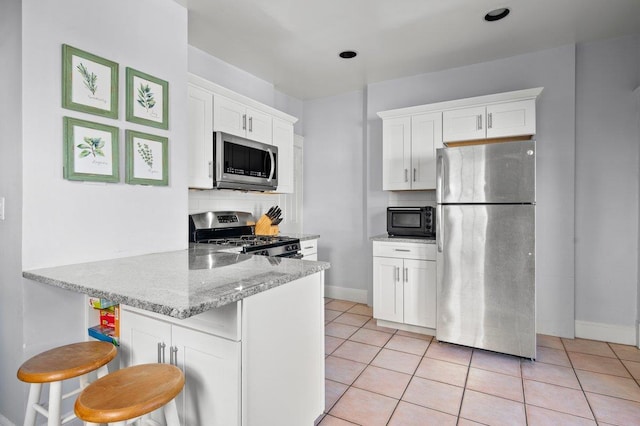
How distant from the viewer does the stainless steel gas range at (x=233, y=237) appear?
280cm

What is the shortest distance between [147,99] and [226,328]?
1611 millimetres

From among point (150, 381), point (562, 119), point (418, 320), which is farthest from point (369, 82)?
point (150, 381)

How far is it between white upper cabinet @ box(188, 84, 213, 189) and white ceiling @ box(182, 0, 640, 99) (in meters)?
0.56

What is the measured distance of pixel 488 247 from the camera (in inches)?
107

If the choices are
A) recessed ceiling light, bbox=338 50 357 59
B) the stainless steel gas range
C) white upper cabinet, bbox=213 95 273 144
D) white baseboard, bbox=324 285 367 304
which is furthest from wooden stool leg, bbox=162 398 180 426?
white baseboard, bbox=324 285 367 304

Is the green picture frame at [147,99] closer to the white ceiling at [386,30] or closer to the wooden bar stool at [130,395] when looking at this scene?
the white ceiling at [386,30]

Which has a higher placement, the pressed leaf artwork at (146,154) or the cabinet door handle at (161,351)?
the pressed leaf artwork at (146,154)

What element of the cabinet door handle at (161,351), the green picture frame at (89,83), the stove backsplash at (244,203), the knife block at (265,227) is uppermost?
the green picture frame at (89,83)

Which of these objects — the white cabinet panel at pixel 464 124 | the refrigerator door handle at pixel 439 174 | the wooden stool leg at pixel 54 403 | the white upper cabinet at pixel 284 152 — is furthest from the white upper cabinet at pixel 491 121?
the wooden stool leg at pixel 54 403

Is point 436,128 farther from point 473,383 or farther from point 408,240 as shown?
point 473,383

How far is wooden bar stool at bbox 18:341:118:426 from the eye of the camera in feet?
4.07

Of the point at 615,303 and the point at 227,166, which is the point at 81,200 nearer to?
the point at 227,166

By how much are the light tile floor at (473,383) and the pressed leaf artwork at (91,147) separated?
76.8 inches

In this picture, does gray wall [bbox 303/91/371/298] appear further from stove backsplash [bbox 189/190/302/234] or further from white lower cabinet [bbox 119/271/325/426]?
white lower cabinet [bbox 119/271/325/426]
